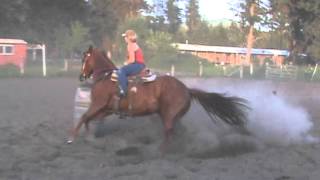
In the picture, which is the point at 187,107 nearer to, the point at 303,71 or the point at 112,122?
the point at 112,122

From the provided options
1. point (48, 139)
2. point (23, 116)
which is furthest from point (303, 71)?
point (48, 139)

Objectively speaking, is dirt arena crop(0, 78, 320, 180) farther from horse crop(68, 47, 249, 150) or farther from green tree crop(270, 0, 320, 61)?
green tree crop(270, 0, 320, 61)

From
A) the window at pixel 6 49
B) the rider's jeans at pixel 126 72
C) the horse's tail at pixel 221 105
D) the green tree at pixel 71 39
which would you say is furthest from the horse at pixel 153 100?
the green tree at pixel 71 39

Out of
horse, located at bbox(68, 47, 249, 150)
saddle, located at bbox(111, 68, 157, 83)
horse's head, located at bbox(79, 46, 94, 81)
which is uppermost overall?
horse's head, located at bbox(79, 46, 94, 81)

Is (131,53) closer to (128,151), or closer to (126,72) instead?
(126,72)

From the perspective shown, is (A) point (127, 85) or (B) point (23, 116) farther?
(B) point (23, 116)

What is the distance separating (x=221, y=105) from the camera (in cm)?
1082

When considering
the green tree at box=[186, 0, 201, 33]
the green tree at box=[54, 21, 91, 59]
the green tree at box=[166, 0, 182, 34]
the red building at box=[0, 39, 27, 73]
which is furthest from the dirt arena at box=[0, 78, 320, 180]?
the green tree at box=[186, 0, 201, 33]

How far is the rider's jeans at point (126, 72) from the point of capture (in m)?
10.2

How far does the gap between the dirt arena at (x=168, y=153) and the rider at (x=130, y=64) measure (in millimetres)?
1124

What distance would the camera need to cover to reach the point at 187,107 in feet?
34.0

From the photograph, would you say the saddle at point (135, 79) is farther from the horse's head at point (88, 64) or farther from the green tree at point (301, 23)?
the green tree at point (301, 23)

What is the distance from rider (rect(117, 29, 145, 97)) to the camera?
10180 millimetres

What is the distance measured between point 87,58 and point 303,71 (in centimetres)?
3804
